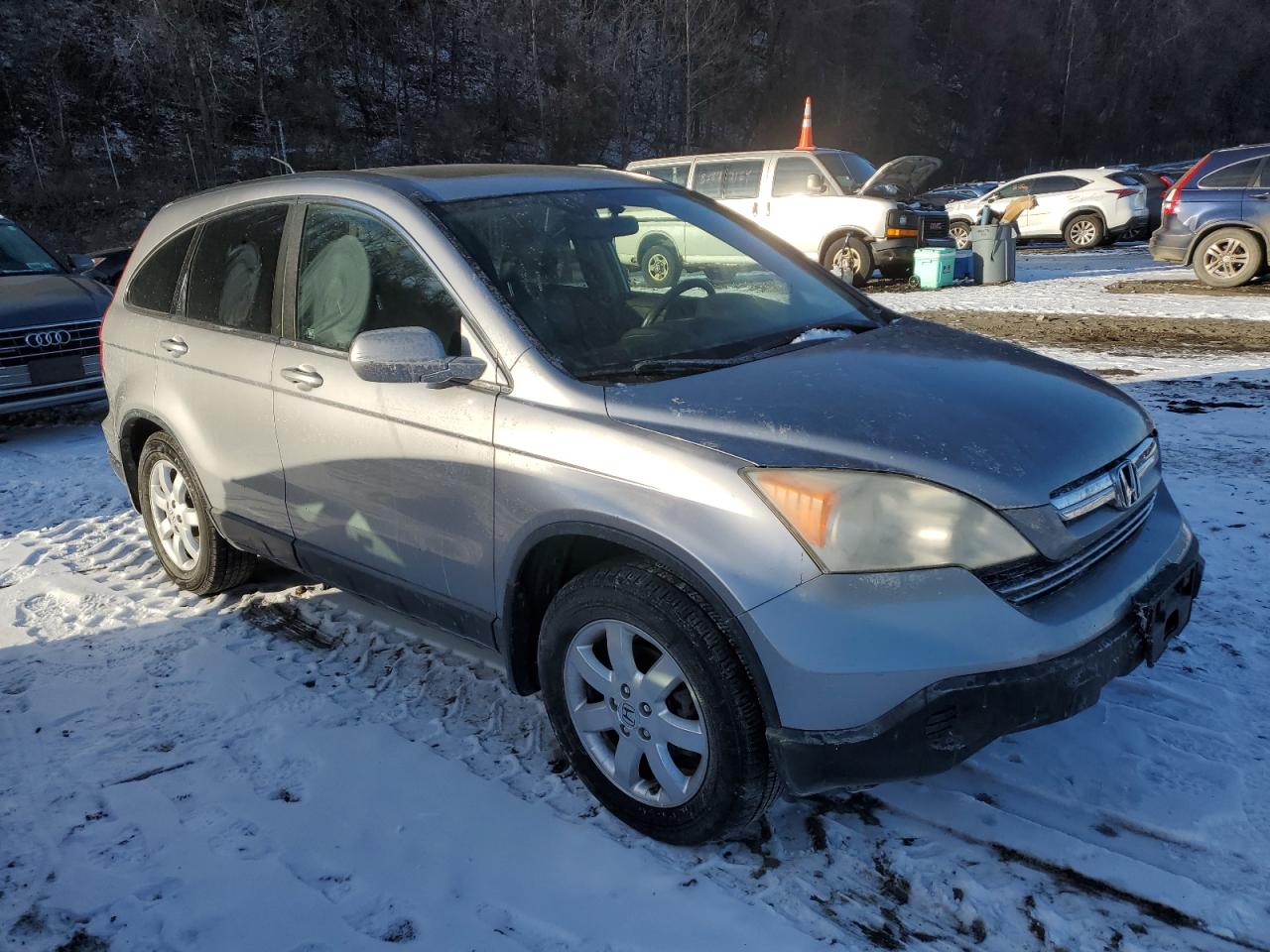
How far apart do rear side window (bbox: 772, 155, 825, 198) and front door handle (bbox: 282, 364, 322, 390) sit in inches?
476

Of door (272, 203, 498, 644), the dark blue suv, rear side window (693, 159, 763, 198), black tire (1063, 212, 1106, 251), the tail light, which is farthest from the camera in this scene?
black tire (1063, 212, 1106, 251)

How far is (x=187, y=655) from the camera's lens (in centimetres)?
396

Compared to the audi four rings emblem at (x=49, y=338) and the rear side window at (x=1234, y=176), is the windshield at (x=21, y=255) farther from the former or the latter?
the rear side window at (x=1234, y=176)

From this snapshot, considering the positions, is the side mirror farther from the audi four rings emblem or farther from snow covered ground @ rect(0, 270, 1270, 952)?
the audi four rings emblem

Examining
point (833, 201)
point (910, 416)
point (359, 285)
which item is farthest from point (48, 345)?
point (833, 201)

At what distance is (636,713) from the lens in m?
2.67

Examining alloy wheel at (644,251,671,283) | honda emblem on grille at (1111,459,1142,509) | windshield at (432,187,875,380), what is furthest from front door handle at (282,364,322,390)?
honda emblem on grille at (1111,459,1142,509)

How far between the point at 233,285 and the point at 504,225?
1383 millimetres

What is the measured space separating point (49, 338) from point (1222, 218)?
510 inches

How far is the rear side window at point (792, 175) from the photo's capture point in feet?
47.3

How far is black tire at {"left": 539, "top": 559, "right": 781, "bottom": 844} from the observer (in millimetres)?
2414

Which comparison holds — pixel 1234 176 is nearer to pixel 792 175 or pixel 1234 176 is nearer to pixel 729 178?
pixel 792 175

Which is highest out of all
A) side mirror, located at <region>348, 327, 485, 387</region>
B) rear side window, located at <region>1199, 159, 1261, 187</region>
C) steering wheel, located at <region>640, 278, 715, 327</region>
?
rear side window, located at <region>1199, 159, 1261, 187</region>

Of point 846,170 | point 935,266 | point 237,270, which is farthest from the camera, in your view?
point 846,170
